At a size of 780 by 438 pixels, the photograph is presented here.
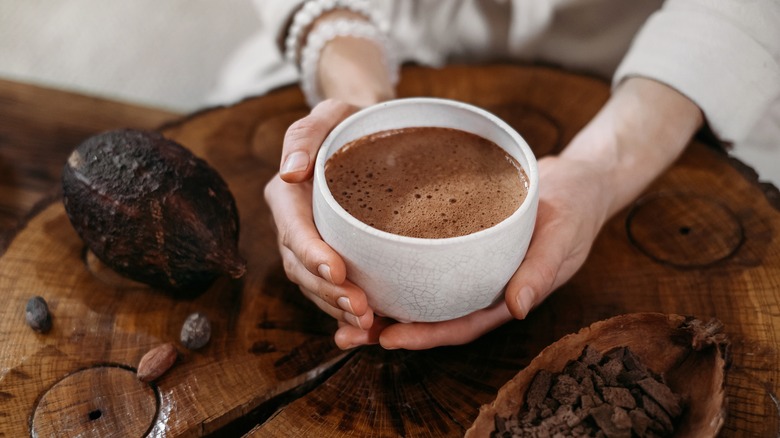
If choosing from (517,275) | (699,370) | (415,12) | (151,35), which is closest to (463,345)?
(517,275)

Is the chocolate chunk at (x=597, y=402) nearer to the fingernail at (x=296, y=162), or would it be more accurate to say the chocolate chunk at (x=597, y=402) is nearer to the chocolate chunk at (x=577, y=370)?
the chocolate chunk at (x=577, y=370)

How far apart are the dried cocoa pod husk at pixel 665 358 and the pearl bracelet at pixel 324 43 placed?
57 cm

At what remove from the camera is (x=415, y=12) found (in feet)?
4.17

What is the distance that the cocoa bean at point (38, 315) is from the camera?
78cm

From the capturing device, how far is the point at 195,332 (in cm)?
77

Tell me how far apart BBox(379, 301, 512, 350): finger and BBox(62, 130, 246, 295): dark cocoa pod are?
0.21m

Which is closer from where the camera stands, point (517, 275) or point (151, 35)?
point (517, 275)

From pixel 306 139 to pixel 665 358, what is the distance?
1.44ft

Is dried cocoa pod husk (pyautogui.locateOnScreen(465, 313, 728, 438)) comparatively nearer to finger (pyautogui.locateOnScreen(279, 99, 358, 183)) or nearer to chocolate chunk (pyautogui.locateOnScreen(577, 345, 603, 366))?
chocolate chunk (pyautogui.locateOnScreen(577, 345, 603, 366))

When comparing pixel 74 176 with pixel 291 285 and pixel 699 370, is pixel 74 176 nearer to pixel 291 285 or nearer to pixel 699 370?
pixel 291 285

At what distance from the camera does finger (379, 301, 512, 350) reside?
Answer: 2.37 ft

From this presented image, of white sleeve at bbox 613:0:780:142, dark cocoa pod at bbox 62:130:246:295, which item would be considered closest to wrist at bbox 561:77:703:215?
white sleeve at bbox 613:0:780:142

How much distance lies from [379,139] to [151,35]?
6.32 ft

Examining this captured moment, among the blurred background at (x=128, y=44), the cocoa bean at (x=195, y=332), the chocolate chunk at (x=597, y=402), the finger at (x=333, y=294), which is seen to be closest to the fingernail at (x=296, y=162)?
the finger at (x=333, y=294)
